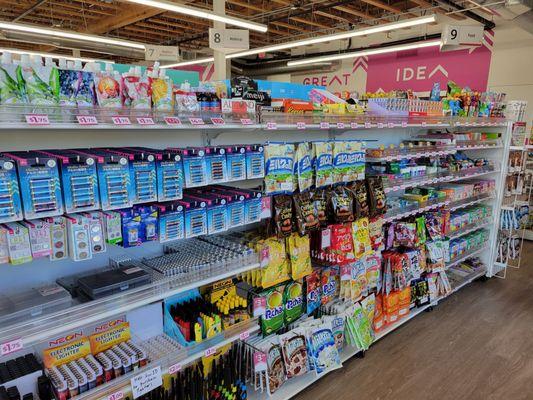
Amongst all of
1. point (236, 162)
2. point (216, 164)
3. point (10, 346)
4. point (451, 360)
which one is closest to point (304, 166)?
point (236, 162)

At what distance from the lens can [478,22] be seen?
8.12 m

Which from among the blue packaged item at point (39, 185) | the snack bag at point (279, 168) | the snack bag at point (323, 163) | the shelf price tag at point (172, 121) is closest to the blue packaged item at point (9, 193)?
the blue packaged item at point (39, 185)

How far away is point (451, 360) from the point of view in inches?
132

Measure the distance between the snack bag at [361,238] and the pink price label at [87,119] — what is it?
2061 mm

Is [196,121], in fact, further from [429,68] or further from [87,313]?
[429,68]

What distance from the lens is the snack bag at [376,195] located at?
3.13 m

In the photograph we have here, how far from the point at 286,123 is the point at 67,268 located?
1536mm

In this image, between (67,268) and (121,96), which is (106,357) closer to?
(67,268)

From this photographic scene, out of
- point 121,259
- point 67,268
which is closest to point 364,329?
point 121,259

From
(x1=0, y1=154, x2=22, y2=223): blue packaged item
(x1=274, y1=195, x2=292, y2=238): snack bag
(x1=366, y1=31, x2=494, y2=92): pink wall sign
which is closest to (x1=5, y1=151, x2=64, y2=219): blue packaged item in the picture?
(x1=0, y1=154, x2=22, y2=223): blue packaged item

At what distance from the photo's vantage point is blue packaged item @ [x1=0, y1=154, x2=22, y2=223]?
143 cm

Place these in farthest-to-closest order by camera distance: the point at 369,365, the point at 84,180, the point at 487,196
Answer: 1. the point at 487,196
2. the point at 369,365
3. the point at 84,180

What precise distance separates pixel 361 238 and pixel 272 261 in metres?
0.89

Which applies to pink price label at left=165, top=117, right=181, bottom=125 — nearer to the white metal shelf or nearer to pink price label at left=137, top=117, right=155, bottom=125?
pink price label at left=137, top=117, right=155, bottom=125
